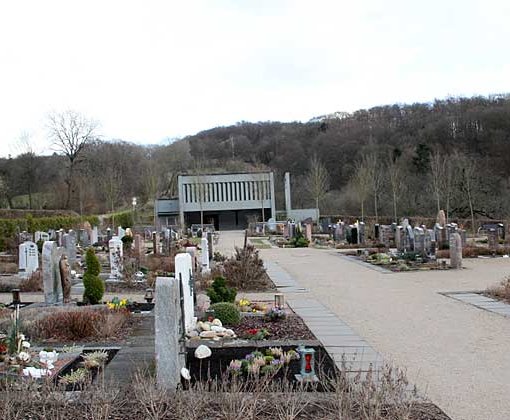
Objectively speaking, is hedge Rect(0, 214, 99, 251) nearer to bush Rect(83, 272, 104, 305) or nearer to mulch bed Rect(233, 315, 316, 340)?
bush Rect(83, 272, 104, 305)

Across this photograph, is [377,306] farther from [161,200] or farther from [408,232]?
[161,200]

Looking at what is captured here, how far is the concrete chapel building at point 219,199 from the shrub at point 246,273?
163 ft

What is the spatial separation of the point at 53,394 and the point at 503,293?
10.5 meters

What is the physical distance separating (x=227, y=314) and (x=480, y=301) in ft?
20.1

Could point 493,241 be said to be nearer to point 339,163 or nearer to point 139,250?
point 139,250

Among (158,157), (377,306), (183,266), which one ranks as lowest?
(377,306)

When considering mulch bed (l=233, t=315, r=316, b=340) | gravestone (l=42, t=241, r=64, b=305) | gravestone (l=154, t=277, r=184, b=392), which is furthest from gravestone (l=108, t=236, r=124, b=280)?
gravestone (l=154, t=277, r=184, b=392)

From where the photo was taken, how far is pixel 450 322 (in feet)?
34.0

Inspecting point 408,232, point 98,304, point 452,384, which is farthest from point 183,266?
point 408,232

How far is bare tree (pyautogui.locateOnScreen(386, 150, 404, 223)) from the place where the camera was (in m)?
47.9

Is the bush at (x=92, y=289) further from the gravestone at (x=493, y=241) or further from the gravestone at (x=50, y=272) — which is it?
the gravestone at (x=493, y=241)

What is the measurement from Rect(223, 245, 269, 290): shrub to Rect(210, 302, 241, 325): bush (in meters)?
5.66

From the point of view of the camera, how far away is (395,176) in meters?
50.2

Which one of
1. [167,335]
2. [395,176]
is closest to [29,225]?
[395,176]
